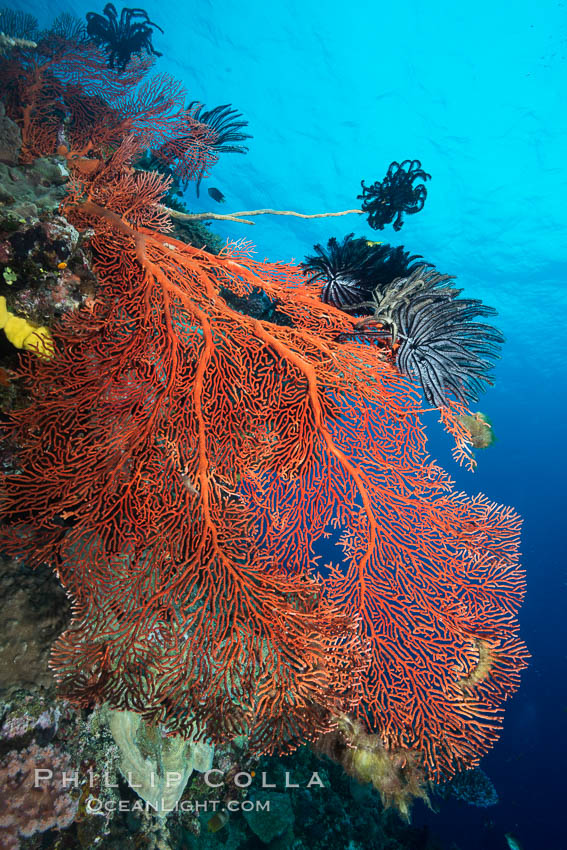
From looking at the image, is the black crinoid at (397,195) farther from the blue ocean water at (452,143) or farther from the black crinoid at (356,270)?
the blue ocean water at (452,143)

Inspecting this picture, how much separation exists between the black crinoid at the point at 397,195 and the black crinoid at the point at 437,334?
4.76 metres

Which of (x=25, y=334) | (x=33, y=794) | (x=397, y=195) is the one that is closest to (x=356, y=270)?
(x=25, y=334)

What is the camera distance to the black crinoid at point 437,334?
121 inches

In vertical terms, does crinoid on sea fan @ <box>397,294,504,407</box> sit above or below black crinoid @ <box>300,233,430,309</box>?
below

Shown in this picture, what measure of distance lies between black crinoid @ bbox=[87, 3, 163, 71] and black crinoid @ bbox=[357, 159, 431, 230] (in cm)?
696

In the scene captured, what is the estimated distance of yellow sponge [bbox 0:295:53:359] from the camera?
114 inches

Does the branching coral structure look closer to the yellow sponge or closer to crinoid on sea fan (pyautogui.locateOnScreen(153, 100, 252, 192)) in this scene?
the yellow sponge

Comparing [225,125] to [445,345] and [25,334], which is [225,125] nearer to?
[25,334]

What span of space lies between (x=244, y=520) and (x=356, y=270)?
267cm

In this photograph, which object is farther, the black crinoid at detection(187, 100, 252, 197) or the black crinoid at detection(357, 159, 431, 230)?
the black crinoid at detection(187, 100, 252, 197)

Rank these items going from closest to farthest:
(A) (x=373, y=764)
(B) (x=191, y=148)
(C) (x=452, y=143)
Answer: (A) (x=373, y=764), (B) (x=191, y=148), (C) (x=452, y=143)

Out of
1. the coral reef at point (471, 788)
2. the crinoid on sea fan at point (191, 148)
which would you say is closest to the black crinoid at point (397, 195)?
the crinoid on sea fan at point (191, 148)

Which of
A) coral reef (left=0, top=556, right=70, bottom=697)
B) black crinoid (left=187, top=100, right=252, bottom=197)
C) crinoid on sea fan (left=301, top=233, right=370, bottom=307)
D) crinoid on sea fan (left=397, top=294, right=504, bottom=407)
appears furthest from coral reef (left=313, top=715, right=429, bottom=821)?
black crinoid (left=187, top=100, right=252, bottom=197)

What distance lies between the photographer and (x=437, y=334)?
123 inches
